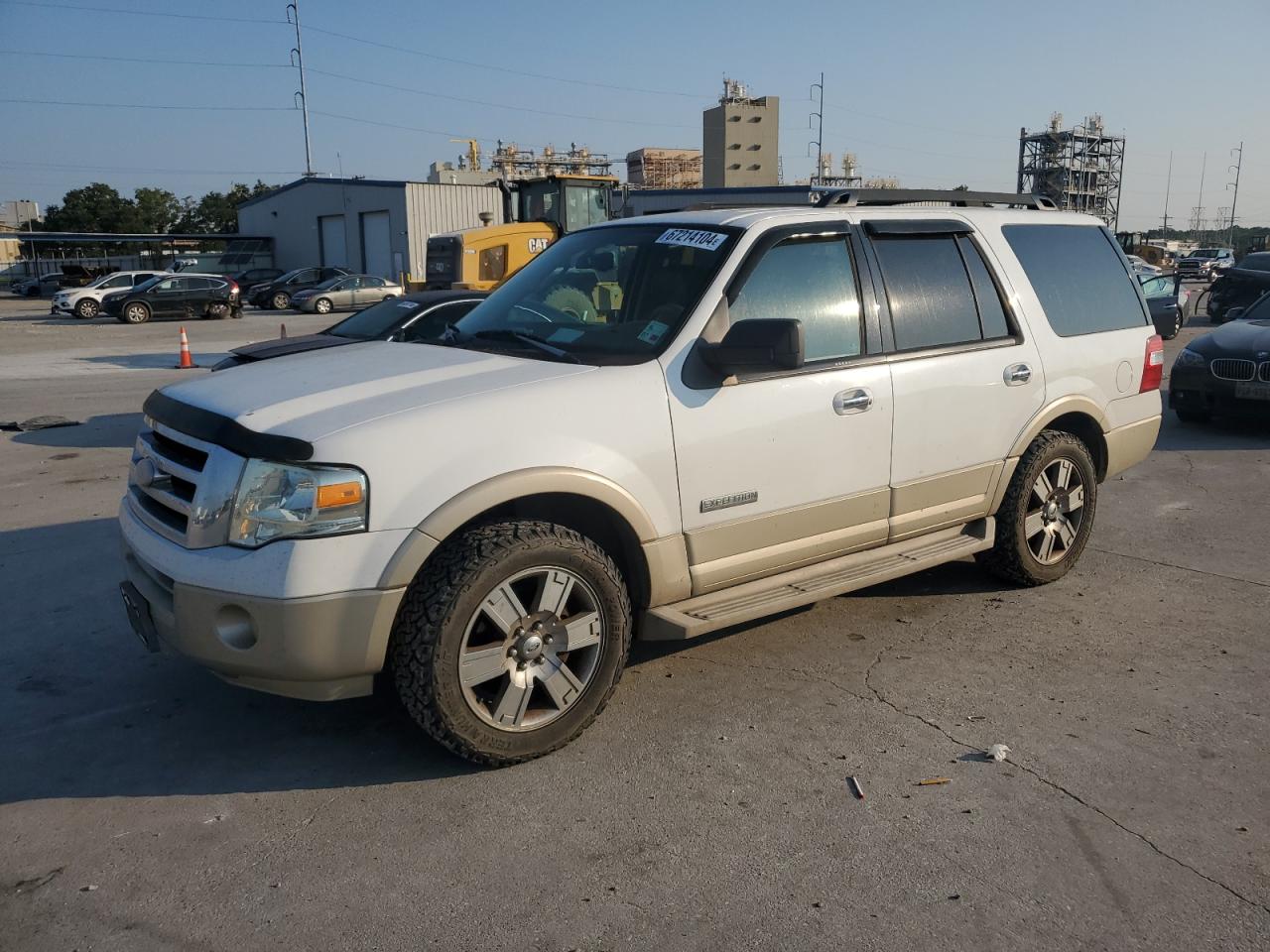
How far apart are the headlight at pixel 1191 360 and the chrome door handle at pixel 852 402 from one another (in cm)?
801

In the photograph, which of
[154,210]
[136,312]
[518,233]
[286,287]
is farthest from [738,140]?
[518,233]

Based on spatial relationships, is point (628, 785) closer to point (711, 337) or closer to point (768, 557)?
point (768, 557)

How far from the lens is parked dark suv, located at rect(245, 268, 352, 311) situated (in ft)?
130

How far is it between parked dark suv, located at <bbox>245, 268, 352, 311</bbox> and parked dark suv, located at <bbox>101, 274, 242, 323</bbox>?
622 cm

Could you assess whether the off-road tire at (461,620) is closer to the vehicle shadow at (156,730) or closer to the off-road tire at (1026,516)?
the vehicle shadow at (156,730)

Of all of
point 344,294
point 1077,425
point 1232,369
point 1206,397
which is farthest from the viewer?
point 344,294

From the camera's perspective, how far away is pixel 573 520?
3.94 meters

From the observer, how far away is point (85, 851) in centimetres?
317

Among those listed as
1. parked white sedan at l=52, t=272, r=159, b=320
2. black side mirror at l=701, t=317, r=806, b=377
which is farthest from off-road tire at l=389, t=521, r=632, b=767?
parked white sedan at l=52, t=272, r=159, b=320

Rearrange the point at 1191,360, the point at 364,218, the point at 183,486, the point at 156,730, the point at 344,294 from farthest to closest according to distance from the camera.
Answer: the point at 364,218
the point at 344,294
the point at 1191,360
the point at 156,730
the point at 183,486

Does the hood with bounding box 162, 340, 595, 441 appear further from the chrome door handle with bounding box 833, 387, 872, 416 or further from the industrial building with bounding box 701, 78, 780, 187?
the industrial building with bounding box 701, 78, 780, 187

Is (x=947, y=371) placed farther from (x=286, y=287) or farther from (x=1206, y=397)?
(x=286, y=287)

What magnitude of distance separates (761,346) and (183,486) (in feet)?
7.04

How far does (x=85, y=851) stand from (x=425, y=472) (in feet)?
5.14
